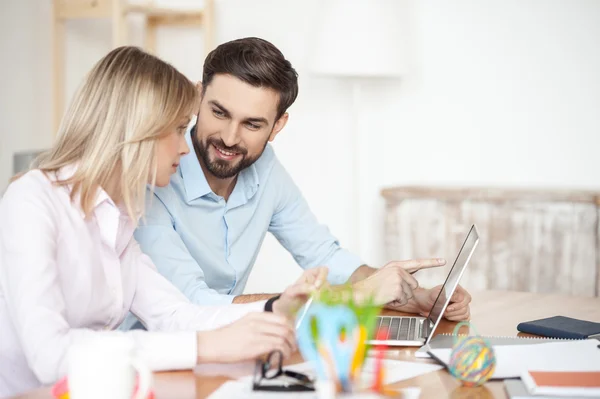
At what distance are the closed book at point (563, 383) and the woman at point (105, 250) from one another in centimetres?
38

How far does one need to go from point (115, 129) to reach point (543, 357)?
858 millimetres

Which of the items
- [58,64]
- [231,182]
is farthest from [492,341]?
[58,64]

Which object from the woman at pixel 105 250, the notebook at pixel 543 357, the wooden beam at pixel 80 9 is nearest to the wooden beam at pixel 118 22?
the wooden beam at pixel 80 9

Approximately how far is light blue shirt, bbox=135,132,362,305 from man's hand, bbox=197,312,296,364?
483mm

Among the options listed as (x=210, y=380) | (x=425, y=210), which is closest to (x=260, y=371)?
(x=210, y=380)

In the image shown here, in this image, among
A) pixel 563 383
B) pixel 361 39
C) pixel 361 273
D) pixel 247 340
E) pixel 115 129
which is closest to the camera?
pixel 563 383

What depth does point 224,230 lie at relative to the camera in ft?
7.27

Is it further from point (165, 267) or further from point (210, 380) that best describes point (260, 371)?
point (165, 267)

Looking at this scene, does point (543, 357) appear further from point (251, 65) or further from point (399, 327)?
point (251, 65)

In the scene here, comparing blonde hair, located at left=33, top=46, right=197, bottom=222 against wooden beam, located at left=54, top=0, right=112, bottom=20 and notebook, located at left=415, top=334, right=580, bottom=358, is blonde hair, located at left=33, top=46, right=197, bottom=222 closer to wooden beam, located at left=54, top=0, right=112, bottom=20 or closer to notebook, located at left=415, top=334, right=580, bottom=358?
notebook, located at left=415, top=334, right=580, bottom=358

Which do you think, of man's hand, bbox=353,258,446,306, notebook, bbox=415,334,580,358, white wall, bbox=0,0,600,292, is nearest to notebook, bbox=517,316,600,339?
notebook, bbox=415,334,580,358

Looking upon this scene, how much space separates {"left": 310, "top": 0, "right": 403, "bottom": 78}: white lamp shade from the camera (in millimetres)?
3434

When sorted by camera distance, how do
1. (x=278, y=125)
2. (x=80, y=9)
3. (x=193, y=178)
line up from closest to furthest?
(x=193, y=178) → (x=278, y=125) → (x=80, y=9)

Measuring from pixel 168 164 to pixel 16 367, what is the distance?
46cm
